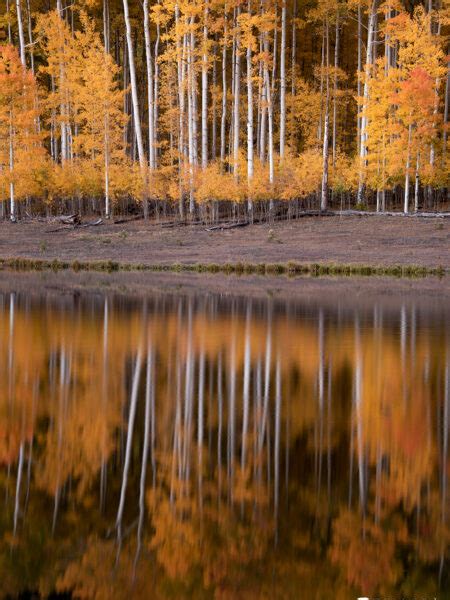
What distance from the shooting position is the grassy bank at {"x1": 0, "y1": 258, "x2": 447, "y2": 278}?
31.8 meters

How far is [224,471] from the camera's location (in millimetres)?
8219

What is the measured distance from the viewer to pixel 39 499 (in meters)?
7.41

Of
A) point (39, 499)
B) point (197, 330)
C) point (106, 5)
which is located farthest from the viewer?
point (106, 5)

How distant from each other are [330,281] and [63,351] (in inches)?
623

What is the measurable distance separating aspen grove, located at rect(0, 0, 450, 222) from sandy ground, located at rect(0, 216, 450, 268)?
6.97 feet

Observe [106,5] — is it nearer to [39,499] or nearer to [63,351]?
[63,351]

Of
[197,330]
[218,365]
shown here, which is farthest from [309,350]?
[197,330]

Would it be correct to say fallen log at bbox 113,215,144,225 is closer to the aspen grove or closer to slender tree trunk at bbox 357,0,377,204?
the aspen grove

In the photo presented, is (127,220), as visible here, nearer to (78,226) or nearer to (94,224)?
(94,224)

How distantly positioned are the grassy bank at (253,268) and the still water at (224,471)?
16.3 metres

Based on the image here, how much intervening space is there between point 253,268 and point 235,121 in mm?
11257

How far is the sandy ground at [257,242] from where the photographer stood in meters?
34.3

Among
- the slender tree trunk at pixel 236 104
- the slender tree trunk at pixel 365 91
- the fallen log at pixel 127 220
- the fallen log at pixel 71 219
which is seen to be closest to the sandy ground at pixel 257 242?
the fallen log at pixel 127 220

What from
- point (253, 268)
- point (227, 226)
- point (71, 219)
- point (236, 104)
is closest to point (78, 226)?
point (71, 219)
